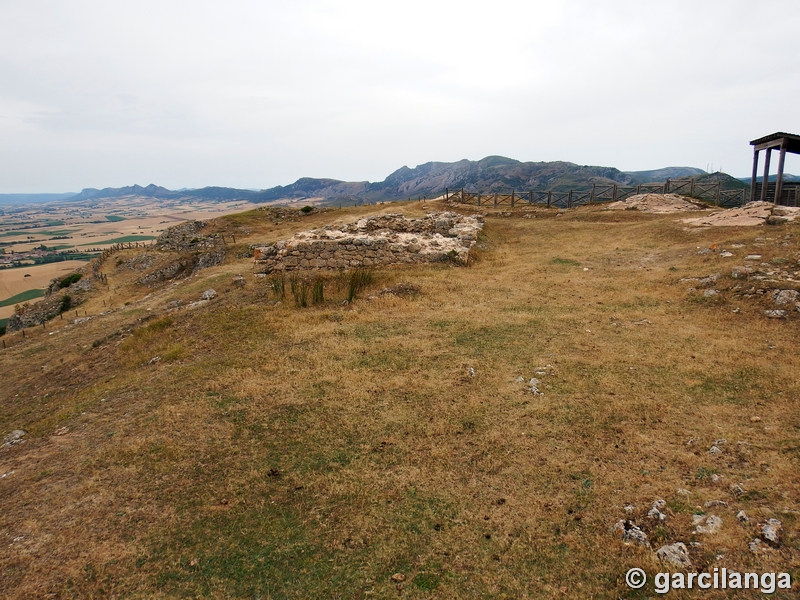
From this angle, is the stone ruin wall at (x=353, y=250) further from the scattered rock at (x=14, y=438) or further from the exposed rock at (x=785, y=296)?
the scattered rock at (x=14, y=438)

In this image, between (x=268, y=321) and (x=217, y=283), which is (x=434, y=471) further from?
(x=217, y=283)

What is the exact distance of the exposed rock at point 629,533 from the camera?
4543mm

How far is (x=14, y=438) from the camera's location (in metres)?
7.88

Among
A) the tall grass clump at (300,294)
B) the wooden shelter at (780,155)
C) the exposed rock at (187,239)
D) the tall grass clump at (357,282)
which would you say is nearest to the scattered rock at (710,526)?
the tall grass clump at (357,282)

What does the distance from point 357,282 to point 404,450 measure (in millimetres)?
8636

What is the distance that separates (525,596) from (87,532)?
504 cm

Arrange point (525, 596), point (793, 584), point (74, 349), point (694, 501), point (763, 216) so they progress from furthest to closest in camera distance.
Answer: point (763, 216), point (74, 349), point (694, 501), point (525, 596), point (793, 584)

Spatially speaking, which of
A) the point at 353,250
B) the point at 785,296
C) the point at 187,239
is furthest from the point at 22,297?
the point at 785,296

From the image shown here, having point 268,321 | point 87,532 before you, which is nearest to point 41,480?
point 87,532

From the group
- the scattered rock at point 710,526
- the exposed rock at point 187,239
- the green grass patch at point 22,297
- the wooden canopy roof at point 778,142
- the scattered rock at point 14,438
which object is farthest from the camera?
the green grass patch at point 22,297

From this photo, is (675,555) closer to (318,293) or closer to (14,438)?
(14,438)

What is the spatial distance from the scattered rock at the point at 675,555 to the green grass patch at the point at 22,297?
79.4 meters

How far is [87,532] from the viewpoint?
509cm

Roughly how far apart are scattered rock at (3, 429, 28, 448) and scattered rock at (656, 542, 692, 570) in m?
9.95
